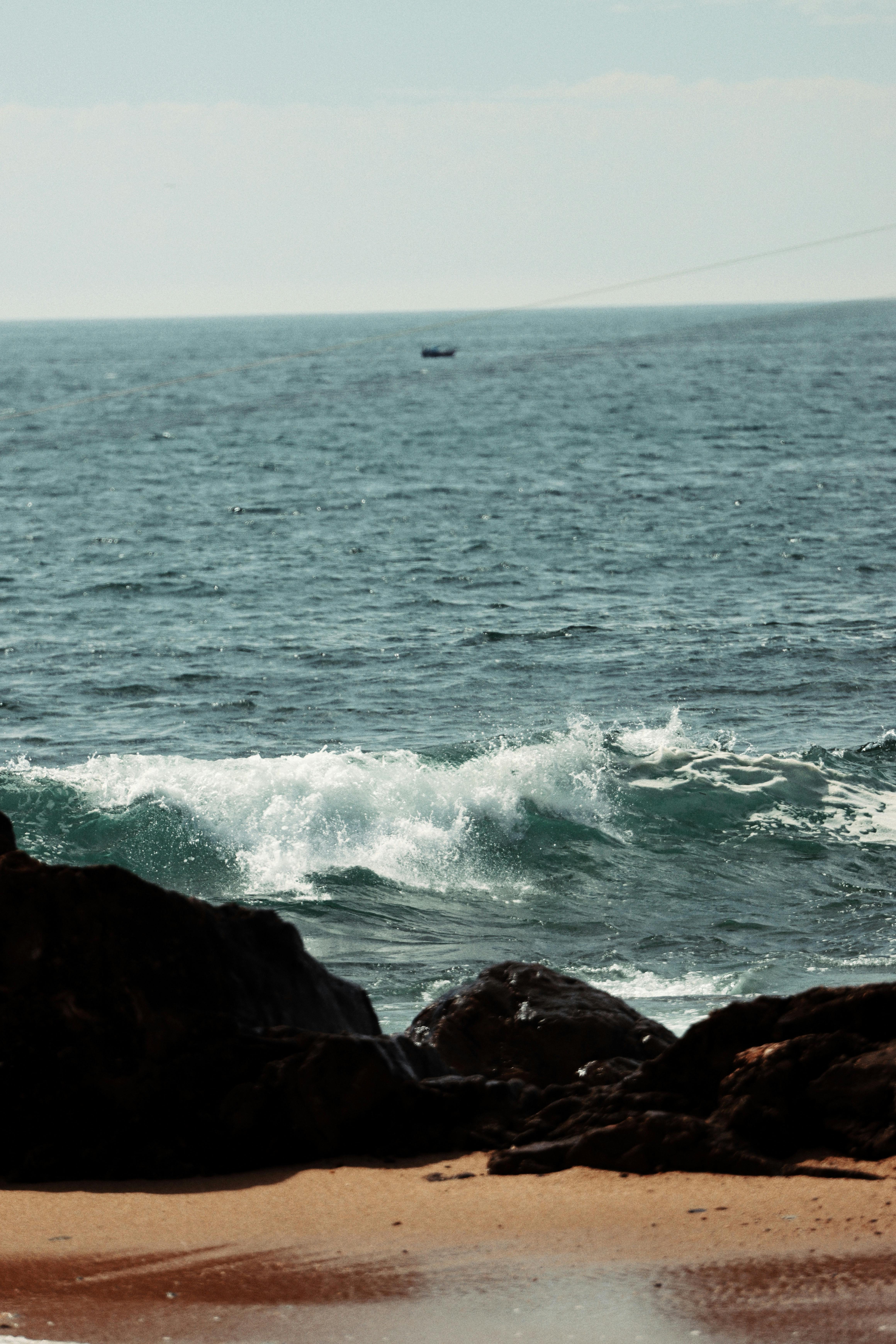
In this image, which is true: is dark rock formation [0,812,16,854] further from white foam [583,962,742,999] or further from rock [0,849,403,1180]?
white foam [583,962,742,999]

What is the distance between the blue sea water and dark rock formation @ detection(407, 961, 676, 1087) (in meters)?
2.14

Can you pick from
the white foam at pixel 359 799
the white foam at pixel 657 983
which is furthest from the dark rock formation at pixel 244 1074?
the white foam at pixel 359 799

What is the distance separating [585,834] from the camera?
1891 cm

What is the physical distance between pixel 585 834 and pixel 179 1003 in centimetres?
1068

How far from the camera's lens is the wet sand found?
674 centimetres

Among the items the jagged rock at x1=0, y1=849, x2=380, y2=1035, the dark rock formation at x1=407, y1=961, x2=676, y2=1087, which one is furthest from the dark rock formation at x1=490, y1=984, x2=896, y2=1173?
the jagged rock at x1=0, y1=849, x2=380, y2=1035

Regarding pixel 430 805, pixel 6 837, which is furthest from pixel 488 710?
pixel 6 837

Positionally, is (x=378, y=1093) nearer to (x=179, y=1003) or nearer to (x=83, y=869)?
(x=179, y=1003)

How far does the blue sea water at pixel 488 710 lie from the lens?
53.3 ft

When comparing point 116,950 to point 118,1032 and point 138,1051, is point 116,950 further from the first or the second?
point 138,1051

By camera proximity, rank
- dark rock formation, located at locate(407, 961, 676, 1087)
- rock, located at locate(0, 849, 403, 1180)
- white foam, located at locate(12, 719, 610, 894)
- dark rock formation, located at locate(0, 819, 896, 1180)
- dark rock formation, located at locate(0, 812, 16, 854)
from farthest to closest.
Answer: white foam, located at locate(12, 719, 610, 894) → dark rock formation, located at locate(407, 961, 676, 1087) → dark rock formation, located at locate(0, 812, 16, 854) → rock, located at locate(0, 849, 403, 1180) → dark rock formation, located at locate(0, 819, 896, 1180)

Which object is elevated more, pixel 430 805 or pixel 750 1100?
pixel 750 1100

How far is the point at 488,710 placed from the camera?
23.4m

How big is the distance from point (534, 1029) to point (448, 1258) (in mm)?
2795
